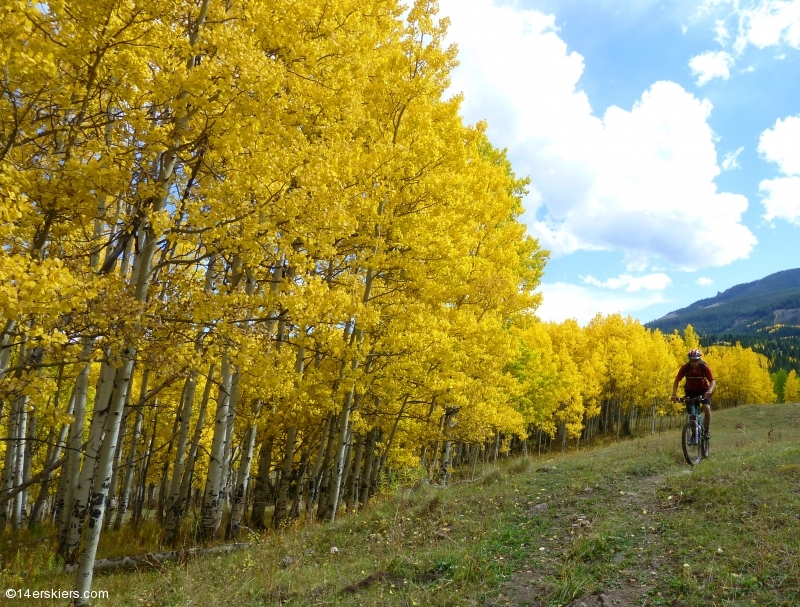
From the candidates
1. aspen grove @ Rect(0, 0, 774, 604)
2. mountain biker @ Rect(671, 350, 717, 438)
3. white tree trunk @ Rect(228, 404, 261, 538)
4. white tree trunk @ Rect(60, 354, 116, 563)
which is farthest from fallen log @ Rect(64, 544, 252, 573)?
mountain biker @ Rect(671, 350, 717, 438)

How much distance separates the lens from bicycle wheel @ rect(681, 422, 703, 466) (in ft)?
25.8

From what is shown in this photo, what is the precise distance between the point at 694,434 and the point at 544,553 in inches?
191

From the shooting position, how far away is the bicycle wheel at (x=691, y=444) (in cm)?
785

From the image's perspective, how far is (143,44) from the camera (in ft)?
14.0

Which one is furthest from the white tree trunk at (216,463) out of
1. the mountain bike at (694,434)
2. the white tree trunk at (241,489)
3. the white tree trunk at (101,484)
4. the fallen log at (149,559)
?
the mountain bike at (694,434)

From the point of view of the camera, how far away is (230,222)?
14.7 feet

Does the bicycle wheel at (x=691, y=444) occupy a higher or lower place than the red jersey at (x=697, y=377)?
lower

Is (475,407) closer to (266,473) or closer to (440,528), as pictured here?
(266,473)

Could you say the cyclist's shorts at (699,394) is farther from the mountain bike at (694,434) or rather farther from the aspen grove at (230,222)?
the aspen grove at (230,222)

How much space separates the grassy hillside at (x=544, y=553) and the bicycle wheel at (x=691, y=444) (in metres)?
0.46

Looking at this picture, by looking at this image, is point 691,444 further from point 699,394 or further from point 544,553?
point 544,553

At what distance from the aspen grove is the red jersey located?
13.3ft

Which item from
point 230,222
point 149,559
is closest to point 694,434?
point 230,222

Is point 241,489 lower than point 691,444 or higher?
lower
